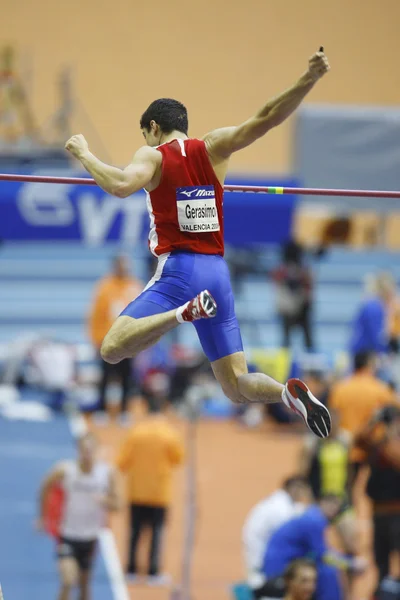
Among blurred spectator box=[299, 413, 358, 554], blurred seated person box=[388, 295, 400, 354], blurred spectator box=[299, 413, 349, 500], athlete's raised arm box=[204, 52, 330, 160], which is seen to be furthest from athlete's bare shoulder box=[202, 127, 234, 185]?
blurred seated person box=[388, 295, 400, 354]

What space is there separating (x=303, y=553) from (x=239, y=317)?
1116 centimetres

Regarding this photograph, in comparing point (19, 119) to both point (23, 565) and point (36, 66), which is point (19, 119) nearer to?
point (36, 66)

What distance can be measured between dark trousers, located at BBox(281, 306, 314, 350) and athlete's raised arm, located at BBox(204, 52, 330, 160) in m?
13.1

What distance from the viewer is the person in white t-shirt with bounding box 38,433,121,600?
1115 centimetres

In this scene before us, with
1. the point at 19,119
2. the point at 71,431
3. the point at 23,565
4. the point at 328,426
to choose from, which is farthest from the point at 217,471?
the point at 328,426

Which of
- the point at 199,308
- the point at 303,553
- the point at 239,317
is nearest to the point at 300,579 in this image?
the point at 303,553

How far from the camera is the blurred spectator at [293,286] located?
1845 cm

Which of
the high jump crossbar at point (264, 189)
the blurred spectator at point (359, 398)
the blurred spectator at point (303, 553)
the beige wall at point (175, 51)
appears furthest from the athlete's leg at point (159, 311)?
the beige wall at point (175, 51)

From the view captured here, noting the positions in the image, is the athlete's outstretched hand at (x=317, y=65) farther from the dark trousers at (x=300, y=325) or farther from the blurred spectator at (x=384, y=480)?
the dark trousers at (x=300, y=325)

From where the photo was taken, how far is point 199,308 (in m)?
5.52

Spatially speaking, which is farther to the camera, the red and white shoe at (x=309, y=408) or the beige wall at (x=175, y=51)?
the beige wall at (x=175, y=51)

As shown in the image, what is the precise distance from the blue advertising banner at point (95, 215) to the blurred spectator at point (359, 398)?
1.92m

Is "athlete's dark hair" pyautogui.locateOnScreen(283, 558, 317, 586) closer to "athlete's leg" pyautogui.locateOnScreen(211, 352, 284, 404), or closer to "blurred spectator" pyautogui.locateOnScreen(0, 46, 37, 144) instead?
"athlete's leg" pyautogui.locateOnScreen(211, 352, 284, 404)

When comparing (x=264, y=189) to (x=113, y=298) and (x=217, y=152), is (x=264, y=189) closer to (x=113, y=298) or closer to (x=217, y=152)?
(x=217, y=152)
